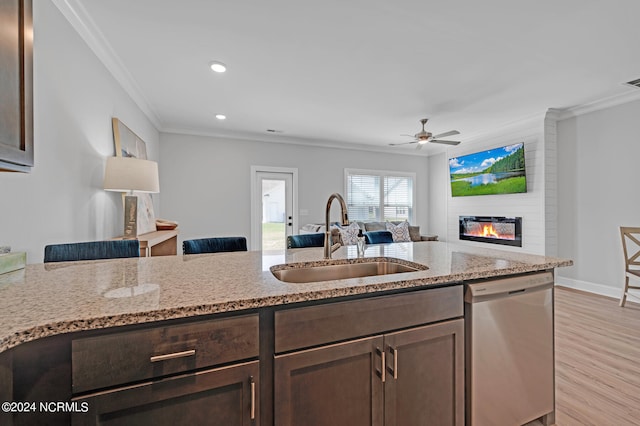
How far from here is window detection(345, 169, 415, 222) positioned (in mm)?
6660

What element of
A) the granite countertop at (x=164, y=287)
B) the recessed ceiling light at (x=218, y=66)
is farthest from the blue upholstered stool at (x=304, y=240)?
the recessed ceiling light at (x=218, y=66)

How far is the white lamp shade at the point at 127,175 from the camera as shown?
2.44 meters

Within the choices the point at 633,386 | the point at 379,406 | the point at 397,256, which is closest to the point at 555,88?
the point at 633,386

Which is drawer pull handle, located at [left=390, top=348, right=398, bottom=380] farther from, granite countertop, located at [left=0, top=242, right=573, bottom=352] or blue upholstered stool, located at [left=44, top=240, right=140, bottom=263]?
blue upholstered stool, located at [left=44, top=240, right=140, bottom=263]

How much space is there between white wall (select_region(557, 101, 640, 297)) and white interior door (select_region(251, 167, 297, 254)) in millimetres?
4592

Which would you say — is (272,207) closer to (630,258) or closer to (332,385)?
(332,385)

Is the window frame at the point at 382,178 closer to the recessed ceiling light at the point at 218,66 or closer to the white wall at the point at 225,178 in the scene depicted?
Result: the white wall at the point at 225,178

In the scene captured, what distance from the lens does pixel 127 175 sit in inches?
97.6

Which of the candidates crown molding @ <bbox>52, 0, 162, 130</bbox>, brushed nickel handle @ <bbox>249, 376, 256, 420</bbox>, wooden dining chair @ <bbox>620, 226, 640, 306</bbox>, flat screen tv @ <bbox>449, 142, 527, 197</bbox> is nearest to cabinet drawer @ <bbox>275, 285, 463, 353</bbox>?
brushed nickel handle @ <bbox>249, 376, 256, 420</bbox>

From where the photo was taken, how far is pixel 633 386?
2.02m

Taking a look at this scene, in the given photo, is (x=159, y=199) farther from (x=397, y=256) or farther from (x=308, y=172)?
(x=397, y=256)

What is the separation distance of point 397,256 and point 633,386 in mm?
1933

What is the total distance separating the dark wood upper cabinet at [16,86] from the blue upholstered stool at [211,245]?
1.00 meters

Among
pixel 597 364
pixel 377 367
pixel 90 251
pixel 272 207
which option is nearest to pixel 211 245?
pixel 90 251
